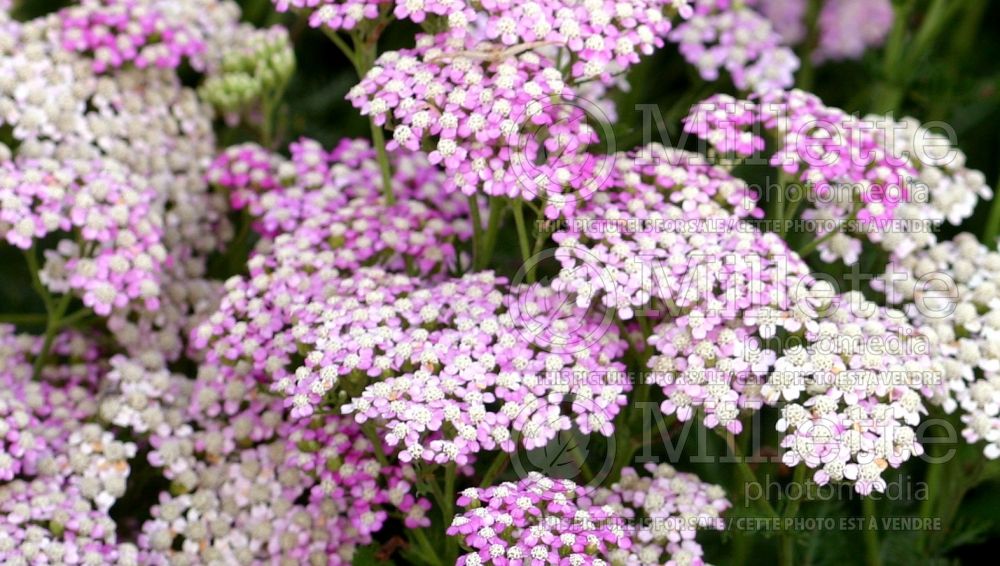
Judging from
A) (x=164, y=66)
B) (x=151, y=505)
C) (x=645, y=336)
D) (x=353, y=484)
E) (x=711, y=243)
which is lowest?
(x=151, y=505)

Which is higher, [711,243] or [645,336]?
[711,243]

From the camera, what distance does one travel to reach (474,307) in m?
1.47

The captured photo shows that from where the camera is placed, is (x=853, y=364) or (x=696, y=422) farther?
(x=696, y=422)

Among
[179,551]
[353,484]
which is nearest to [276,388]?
[353,484]

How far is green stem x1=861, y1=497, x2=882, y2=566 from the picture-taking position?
1.58 metres

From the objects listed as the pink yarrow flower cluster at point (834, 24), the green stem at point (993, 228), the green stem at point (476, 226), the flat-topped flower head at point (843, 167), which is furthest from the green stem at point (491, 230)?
the pink yarrow flower cluster at point (834, 24)

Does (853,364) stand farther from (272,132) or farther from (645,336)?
(272,132)

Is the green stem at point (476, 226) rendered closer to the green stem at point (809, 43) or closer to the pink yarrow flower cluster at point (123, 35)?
the pink yarrow flower cluster at point (123, 35)

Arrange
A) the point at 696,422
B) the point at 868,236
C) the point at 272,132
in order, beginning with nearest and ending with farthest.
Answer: the point at 868,236, the point at 696,422, the point at 272,132

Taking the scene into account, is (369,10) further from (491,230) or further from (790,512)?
(790,512)

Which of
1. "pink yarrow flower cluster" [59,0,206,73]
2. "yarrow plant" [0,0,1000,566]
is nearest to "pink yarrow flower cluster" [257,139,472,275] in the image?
"yarrow plant" [0,0,1000,566]

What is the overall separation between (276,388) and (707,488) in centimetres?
52

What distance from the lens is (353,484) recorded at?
1470 mm

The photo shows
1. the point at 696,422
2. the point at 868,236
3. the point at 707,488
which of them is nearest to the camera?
the point at 707,488
